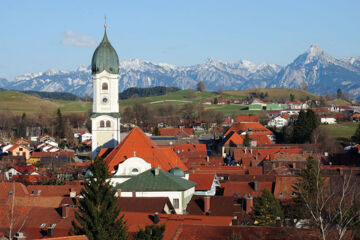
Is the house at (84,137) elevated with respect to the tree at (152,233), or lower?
elevated

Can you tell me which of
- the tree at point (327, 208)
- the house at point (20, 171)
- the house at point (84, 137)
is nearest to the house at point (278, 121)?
the house at point (84, 137)

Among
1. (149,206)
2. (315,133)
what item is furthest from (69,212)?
(315,133)

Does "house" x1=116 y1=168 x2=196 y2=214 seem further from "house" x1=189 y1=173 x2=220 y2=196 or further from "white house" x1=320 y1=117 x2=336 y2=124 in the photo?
"white house" x1=320 y1=117 x2=336 y2=124

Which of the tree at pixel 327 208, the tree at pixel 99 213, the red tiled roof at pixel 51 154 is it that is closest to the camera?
the tree at pixel 327 208

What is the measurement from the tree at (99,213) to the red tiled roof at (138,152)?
23690 mm

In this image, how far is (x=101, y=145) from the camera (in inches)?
2835

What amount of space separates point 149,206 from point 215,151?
75.7 m

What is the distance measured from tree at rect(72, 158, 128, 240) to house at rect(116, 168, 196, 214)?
49.2 ft

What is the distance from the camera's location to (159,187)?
51281 mm

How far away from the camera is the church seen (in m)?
51.2

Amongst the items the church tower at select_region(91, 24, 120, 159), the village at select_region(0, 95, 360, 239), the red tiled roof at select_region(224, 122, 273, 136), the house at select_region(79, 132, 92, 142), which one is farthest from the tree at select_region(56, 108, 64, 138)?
the church tower at select_region(91, 24, 120, 159)

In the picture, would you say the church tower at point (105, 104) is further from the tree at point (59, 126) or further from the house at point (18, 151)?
the tree at point (59, 126)

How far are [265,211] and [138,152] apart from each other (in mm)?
20600

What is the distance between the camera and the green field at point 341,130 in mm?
120512
